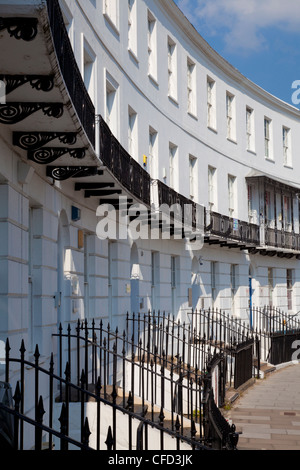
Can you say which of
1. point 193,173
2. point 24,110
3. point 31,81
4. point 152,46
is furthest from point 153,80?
point 31,81

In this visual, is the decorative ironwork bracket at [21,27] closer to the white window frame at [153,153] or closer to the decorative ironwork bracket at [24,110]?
the decorative ironwork bracket at [24,110]

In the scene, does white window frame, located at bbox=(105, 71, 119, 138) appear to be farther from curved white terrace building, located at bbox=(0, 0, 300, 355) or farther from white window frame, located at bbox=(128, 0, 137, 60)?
white window frame, located at bbox=(128, 0, 137, 60)

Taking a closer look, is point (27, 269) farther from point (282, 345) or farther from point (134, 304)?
point (282, 345)

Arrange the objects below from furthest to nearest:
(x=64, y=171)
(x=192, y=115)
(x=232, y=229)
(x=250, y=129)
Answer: (x=250, y=129) → (x=232, y=229) → (x=192, y=115) → (x=64, y=171)

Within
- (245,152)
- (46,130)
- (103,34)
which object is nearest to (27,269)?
(46,130)

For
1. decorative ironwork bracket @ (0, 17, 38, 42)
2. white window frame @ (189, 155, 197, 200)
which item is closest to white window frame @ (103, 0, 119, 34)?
white window frame @ (189, 155, 197, 200)

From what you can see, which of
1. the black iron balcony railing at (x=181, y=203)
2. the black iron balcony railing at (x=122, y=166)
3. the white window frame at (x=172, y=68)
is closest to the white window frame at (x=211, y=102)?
the white window frame at (x=172, y=68)

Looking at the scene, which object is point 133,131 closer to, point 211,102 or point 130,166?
point 130,166

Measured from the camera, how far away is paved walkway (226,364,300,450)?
37.0ft

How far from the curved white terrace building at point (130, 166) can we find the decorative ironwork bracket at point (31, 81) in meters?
0.01

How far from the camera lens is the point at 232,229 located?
25.2 m

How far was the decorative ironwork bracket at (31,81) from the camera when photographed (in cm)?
693

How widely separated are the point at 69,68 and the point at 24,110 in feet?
4.63

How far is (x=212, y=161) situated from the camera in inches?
979
